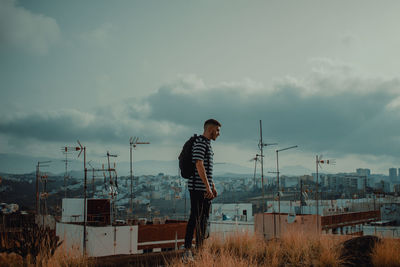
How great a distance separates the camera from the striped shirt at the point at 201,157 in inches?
153

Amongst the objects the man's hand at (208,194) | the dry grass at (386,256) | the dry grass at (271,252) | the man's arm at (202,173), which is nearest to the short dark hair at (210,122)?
the man's arm at (202,173)

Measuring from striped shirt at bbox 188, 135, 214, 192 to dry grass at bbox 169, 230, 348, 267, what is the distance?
2.10 ft

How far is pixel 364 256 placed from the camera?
4.27m

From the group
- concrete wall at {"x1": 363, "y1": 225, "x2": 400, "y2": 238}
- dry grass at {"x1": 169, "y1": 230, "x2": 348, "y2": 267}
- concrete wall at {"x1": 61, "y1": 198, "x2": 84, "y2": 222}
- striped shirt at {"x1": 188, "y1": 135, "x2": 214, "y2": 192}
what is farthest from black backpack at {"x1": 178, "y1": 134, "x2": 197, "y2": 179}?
concrete wall at {"x1": 61, "y1": 198, "x2": 84, "y2": 222}

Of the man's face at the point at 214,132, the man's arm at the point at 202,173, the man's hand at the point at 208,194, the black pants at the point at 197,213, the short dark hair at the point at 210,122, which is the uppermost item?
the short dark hair at the point at 210,122

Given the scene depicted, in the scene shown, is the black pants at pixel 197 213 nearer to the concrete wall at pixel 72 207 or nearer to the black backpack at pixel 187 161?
the black backpack at pixel 187 161

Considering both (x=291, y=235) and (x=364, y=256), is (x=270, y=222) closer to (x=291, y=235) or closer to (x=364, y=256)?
(x=291, y=235)

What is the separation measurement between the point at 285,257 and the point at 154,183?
115449 millimetres

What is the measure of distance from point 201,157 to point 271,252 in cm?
163

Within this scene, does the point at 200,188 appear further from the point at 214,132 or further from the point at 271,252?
the point at 271,252

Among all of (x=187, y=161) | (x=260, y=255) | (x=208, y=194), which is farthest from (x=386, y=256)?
(x=187, y=161)

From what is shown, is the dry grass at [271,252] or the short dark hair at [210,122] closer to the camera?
the dry grass at [271,252]

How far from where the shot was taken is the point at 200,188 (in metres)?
3.95

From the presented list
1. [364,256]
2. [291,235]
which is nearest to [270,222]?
[291,235]
